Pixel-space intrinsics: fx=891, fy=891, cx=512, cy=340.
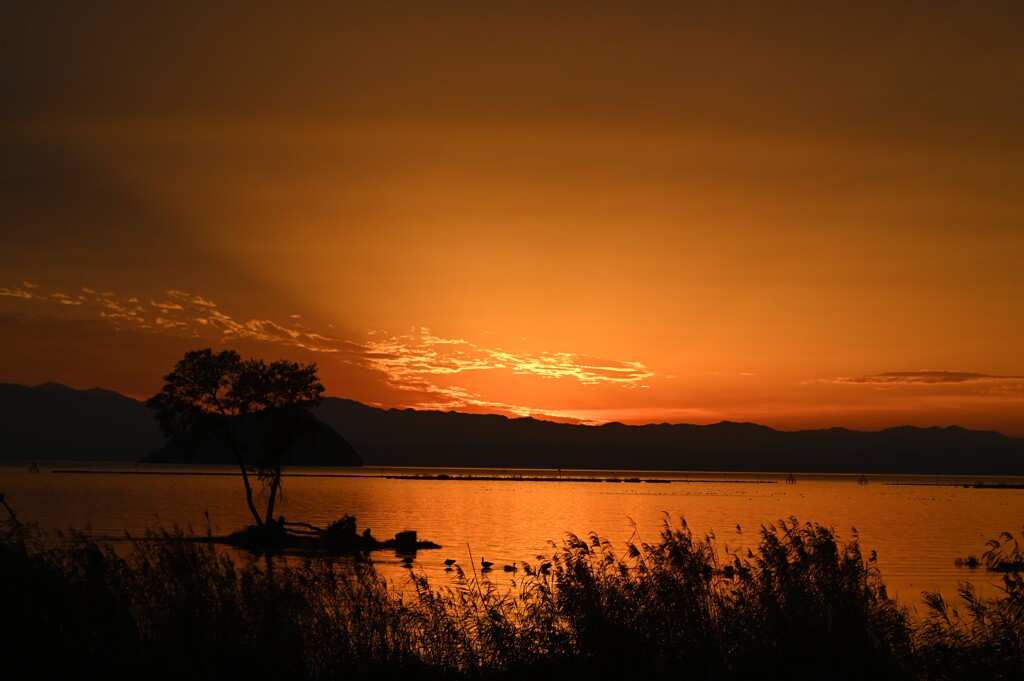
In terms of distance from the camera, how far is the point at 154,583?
66.9ft

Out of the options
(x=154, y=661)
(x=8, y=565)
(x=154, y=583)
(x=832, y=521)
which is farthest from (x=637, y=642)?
(x=832, y=521)

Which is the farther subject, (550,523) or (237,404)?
(550,523)

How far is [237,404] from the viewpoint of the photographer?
6138 centimetres

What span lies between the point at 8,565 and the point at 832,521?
362 ft

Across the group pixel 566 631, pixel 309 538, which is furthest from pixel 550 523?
pixel 566 631

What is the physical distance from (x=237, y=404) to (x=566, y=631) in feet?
155

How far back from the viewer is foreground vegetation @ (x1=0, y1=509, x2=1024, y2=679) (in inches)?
671

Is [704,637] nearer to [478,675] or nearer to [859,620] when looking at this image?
[859,620]

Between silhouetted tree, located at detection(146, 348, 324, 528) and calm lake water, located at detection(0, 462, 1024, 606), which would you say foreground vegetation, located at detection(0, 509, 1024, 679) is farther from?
silhouetted tree, located at detection(146, 348, 324, 528)

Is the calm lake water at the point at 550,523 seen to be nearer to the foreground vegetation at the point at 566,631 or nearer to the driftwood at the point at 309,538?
the driftwood at the point at 309,538

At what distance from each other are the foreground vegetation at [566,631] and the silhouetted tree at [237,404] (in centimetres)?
4118

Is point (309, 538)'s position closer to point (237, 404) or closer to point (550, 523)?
point (237, 404)

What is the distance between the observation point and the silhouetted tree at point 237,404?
60.4 m

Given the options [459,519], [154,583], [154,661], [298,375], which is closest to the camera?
[154,661]
